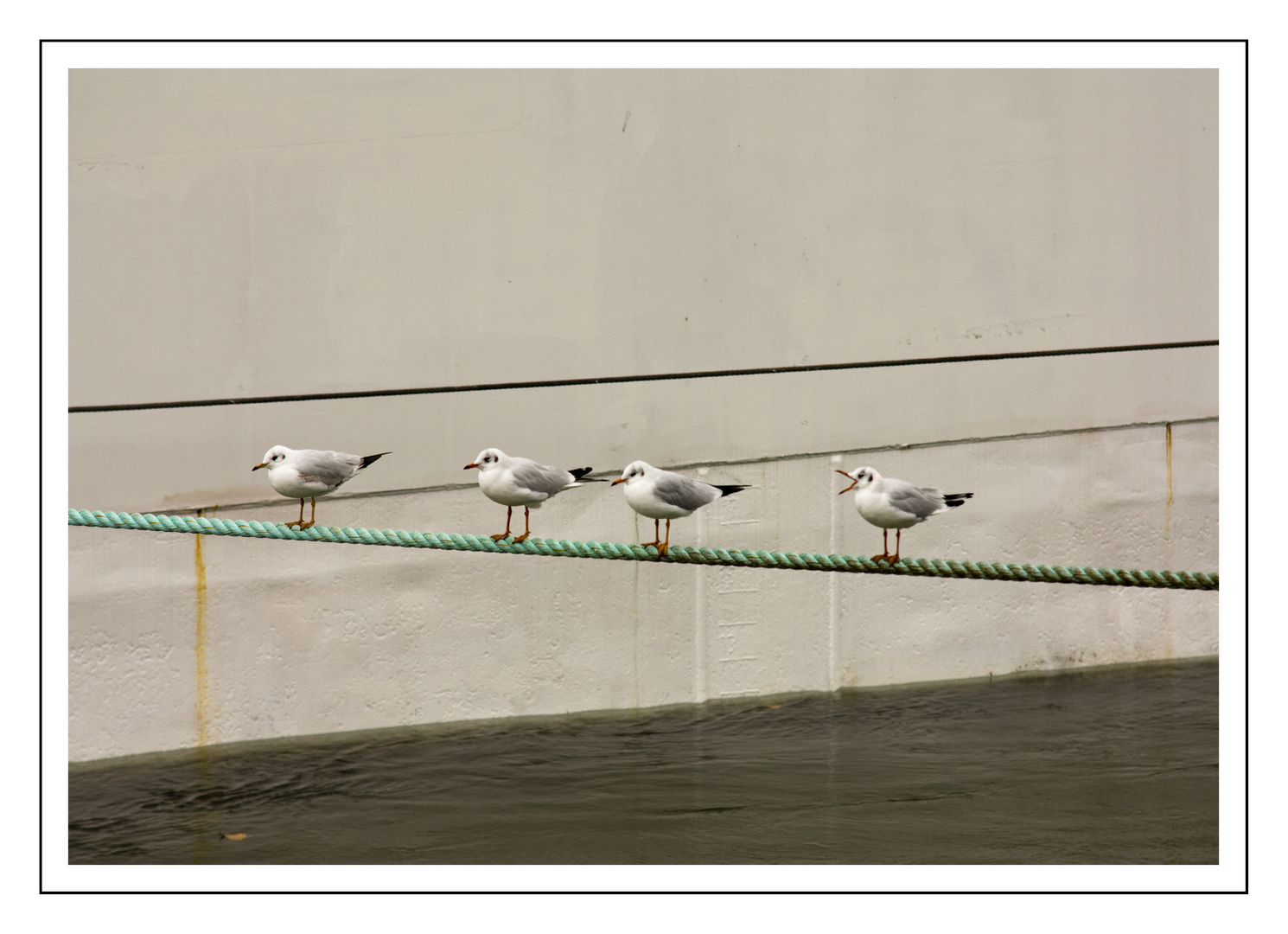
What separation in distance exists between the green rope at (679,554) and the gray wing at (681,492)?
565mm

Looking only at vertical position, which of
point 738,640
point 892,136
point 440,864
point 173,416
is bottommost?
point 440,864

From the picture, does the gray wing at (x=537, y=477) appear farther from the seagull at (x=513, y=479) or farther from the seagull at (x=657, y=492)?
the seagull at (x=657, y=492)

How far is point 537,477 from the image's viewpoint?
613cm

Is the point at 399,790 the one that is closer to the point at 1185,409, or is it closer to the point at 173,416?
the point at 173,416

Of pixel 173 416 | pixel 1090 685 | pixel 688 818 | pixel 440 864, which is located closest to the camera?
pixel 440 864

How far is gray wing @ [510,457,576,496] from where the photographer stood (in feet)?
20.0

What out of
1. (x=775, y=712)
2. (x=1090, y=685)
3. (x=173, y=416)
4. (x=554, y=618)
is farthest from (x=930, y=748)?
(x=173, y=416)

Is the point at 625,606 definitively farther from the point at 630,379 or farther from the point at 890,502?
the point at 890,502

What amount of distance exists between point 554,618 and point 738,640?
1141 mm

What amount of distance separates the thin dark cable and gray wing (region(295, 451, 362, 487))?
5.16 ft

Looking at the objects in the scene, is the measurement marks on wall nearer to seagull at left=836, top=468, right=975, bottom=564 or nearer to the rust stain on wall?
seagull at left=836, top=468, right=975, bottom=564

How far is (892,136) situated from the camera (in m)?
8.69

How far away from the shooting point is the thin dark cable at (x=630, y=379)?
7.62 m

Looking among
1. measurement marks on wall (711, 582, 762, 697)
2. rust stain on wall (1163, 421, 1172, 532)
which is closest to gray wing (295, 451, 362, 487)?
measurement marks on wall (711, 582, 762, 697)
